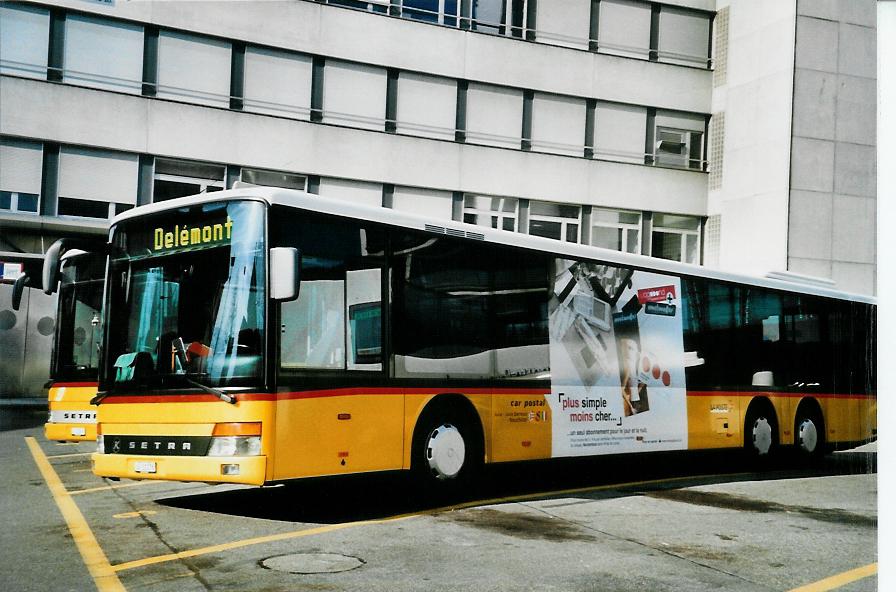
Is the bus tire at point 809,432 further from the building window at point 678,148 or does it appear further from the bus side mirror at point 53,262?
the building window at point 678,148

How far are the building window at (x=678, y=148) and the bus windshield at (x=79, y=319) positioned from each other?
72.3 feet

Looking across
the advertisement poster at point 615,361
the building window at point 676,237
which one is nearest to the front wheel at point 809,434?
the advertisement poster at point 615,361

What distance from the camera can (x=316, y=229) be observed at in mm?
8867

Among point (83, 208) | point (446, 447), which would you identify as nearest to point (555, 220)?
point (83, 208)

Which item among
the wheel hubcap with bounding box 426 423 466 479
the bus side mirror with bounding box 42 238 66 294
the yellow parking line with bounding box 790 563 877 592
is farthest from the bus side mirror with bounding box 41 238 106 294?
the yellow parking line with bounding box 790 563 877 592

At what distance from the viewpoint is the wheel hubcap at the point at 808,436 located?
51.6 feet

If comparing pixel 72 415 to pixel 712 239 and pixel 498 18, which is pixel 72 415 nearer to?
pixel 498 18

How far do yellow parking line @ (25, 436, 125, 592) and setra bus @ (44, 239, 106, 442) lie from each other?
65.5 inches

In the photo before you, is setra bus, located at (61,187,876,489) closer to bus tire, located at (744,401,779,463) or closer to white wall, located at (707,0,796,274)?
bus tire, located at (744,401,779,463)

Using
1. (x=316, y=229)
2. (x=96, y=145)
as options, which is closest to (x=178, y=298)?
(x=316, y=229)

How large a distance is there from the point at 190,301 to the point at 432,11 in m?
22.0

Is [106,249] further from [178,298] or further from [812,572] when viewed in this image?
[812,572]

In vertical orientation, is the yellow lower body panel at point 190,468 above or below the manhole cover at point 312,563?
above

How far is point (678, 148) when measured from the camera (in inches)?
1278
